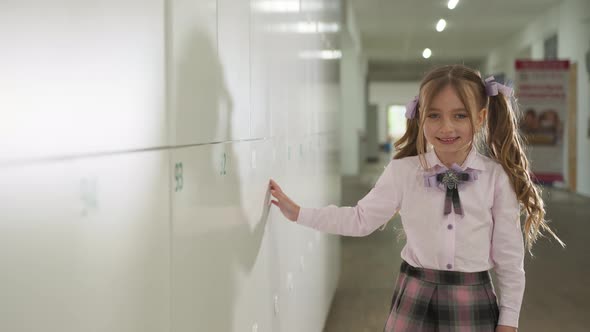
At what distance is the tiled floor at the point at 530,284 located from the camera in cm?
412

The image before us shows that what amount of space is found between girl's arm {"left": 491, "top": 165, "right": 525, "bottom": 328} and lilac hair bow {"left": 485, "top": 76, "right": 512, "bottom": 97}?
270 mm

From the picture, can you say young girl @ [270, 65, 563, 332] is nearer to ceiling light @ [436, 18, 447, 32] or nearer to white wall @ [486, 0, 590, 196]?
white wall @ [486, 0, 590, 196]

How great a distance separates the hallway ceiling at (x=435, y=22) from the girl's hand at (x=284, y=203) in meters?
7.92

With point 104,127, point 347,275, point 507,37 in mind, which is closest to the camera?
point 104,127

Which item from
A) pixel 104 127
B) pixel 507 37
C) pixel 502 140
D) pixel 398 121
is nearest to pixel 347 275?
pixel 502 140

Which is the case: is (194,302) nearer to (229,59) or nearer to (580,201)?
(229,59)

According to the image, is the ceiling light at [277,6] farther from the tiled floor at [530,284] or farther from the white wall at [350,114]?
the white wall at [350,114]

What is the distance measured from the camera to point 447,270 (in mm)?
1994

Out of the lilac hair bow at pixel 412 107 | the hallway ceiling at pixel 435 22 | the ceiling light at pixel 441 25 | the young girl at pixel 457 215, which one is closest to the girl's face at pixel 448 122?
the young girl at pixel 457 215

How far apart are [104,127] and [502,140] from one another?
5.15 ft

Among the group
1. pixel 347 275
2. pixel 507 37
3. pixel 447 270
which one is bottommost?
pixel 347 275

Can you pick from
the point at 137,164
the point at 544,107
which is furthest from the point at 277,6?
the point at 544,107

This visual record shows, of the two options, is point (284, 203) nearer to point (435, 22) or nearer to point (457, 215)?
point (457, 215)

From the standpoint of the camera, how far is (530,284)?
16.7 ft
